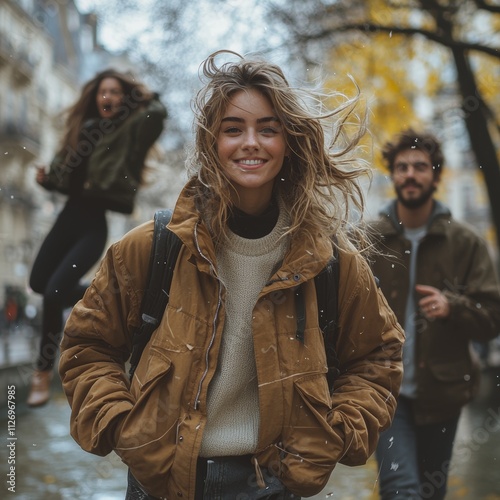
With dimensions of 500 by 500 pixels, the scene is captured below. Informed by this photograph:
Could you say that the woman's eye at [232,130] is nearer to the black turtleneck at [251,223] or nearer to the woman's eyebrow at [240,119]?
the woman's eyebrow at [240,119]

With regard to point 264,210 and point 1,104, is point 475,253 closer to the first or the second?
point 264,210

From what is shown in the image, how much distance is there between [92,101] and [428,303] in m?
2.49

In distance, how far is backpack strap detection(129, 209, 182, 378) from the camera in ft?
9.04

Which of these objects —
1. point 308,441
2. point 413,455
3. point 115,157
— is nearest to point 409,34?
point 115,157

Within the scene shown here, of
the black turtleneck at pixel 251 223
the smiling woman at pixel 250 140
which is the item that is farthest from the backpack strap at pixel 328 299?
the smiling woman at pixel 250 140

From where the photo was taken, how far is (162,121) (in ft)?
16.6

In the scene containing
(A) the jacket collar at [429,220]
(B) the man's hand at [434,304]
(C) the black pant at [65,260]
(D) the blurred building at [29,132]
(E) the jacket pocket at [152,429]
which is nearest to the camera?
(E) the jacket pocket at [152,429]

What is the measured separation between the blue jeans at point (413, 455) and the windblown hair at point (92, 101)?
7.76 ft

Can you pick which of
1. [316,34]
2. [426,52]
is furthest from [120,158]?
[426,52]

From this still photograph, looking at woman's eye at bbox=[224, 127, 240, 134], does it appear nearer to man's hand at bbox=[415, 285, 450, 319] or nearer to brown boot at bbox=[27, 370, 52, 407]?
man's hand at bbox=[415, 285, 450, 319]

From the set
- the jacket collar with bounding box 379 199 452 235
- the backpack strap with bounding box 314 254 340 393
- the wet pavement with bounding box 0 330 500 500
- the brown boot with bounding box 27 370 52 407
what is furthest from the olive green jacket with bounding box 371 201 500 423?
the brown boot with bounding box 27 370 52 407

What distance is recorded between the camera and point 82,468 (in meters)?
7.38

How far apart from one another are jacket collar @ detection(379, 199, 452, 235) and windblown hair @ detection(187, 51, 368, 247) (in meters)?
1.66

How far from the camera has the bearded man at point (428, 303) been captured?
175 inches
